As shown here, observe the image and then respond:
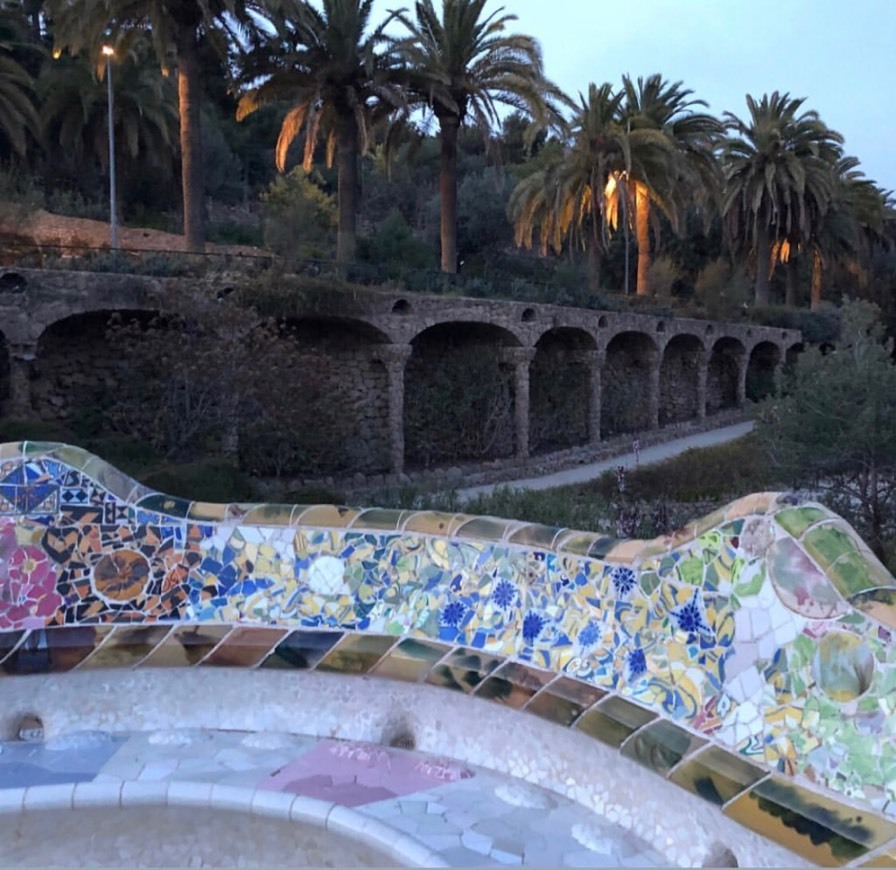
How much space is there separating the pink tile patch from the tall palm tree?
18546 mm

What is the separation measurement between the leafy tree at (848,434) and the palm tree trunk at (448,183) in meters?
9.94

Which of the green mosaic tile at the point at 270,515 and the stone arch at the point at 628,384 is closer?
the green mosaic tile at the point at 270,515

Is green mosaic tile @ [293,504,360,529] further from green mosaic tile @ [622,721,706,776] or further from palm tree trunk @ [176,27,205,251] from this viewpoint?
palm tree trunk @ [176,27,205,251]

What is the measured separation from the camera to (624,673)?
306 centimetres

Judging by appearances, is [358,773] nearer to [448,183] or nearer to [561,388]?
[448,183]

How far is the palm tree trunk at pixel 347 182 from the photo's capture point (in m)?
17.2

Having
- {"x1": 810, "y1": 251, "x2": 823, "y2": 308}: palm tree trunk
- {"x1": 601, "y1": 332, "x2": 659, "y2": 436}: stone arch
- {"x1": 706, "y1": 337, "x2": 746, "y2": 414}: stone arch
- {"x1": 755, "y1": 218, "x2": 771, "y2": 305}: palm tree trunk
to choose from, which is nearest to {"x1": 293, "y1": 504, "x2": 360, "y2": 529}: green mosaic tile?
{"x1": 601, "y1": 332, "x2": 659, "y2": 436}: stone arch

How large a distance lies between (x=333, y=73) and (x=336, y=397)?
6197mm

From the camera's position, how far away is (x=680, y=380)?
25.7m

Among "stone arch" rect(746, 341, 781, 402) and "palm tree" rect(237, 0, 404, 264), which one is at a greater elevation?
"palm tree" rect(237, 0, 404, 264)

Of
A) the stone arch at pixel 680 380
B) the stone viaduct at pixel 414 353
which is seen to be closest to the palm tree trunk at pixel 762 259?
the stone viaduct at pixel 414 353

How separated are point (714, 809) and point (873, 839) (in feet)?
1.52

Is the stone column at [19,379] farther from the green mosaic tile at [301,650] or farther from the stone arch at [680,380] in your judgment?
the stone arch at [680,380]

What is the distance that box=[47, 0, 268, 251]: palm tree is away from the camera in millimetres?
14336
